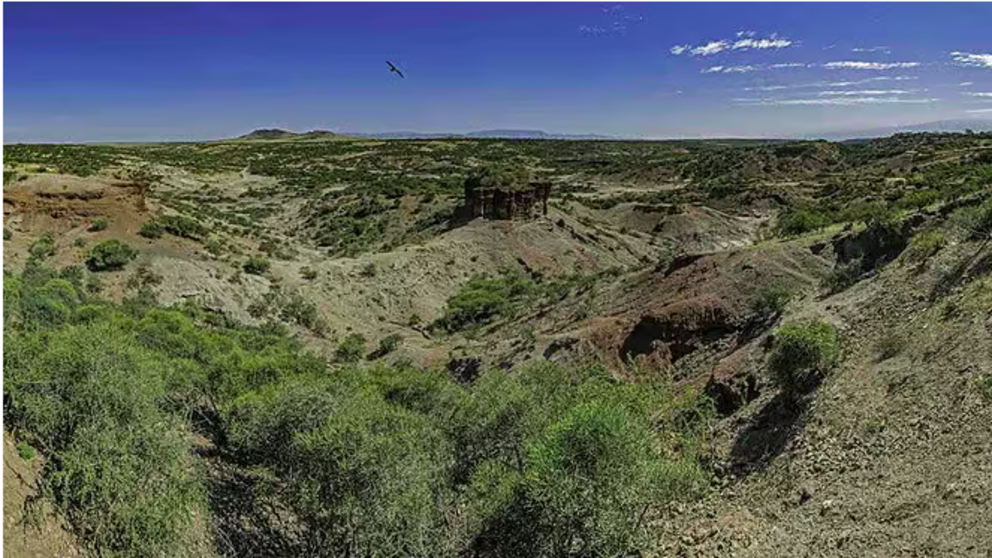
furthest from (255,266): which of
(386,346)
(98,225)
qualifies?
(386,346)

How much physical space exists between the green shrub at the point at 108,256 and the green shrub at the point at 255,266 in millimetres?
6520

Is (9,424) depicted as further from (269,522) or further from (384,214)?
(384,214)

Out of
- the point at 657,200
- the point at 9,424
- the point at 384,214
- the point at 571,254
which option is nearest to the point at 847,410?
the point at 9,424

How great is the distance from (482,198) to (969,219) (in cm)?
4461

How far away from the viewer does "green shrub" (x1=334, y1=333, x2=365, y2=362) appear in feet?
119

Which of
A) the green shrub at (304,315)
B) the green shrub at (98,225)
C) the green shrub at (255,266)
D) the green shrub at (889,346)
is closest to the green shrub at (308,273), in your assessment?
the green shrub at (255,266)

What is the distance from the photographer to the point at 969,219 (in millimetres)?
19828

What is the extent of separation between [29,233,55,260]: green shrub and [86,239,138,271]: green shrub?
2.05 m

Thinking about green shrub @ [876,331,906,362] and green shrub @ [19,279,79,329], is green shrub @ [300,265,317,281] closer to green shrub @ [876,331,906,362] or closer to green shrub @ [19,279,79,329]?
green shrub @ [19,279,79,329]

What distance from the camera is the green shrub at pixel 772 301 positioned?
23612mm

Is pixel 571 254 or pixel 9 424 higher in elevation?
pixel 9 424

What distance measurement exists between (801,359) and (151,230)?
41322 mm

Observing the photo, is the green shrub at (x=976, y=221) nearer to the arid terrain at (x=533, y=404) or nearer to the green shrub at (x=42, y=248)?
the arid terrain at (x=533, y=404)

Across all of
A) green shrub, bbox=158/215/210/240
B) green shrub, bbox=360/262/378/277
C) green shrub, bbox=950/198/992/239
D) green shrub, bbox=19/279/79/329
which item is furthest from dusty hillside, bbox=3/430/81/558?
green shrub, bbox=158/215/210/240
